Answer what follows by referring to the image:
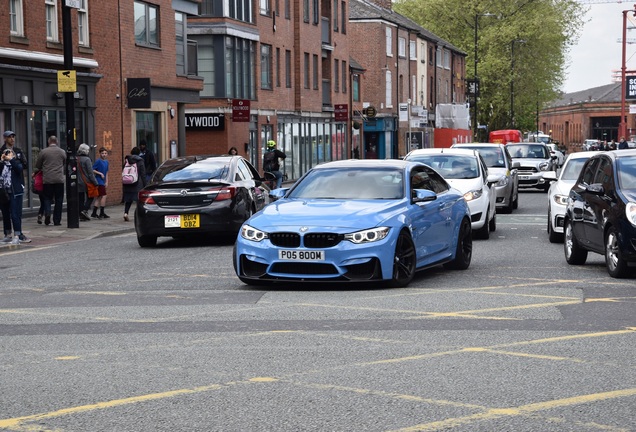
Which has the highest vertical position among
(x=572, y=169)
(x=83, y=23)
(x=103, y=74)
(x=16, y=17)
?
(x=83, y=23)

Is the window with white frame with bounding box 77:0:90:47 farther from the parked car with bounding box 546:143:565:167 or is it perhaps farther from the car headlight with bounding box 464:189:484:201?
the parked car with bounding box 546:143:565:167

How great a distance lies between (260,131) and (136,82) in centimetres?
1671

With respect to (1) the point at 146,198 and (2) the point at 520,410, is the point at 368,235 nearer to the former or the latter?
(2) the point at 520,410

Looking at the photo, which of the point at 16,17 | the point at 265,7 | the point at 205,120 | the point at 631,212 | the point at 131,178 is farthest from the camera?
the point at 265,7

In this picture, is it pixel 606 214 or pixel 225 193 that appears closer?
pixel 606 214

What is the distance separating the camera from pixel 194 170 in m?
19.7

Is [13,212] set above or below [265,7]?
below

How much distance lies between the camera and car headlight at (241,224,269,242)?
12480mm

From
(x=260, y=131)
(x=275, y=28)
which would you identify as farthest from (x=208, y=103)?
(x=275, y=28)

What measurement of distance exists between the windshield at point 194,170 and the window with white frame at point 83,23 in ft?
43.8

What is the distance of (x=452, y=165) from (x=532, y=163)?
19036 mm

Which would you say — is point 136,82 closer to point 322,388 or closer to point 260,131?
point 260,131

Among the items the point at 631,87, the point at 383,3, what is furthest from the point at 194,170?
the point at 631,87

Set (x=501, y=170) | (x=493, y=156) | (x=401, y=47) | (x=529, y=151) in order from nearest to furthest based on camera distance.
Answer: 1. (x=501, y=170)
2. (x=493, y=156)
3. (x=529, y=151)
4. (x=401, y=47)
